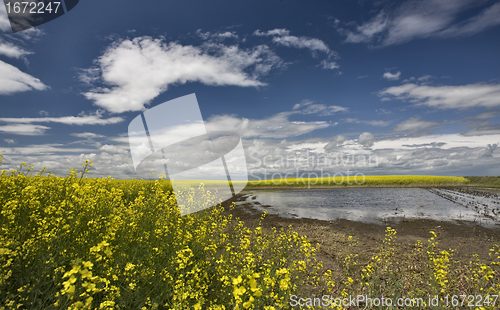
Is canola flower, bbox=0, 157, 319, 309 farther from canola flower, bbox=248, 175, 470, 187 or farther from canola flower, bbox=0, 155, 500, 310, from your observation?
canola flower, bbox=248, 175, 470, 187

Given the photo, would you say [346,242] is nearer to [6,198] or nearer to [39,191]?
[39,191]

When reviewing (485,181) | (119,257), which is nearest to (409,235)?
(119,257)

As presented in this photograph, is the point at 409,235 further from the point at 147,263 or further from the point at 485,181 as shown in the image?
the point at 485,181

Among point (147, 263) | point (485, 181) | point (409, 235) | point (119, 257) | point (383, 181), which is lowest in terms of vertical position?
point (485, 181)

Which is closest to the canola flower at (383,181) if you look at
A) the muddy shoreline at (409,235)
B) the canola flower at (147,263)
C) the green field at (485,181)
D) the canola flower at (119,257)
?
the green field at (485,181)

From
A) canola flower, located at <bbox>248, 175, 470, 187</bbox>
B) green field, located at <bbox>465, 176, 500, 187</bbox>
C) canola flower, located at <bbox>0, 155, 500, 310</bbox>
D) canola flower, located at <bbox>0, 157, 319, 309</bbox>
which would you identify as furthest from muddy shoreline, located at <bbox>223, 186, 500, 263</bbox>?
green field, located at <bbox>465, 176, 500, 187</bbox>

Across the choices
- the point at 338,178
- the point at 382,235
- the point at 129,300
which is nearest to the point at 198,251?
the point at 129,300

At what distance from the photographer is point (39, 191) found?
5.14 metres

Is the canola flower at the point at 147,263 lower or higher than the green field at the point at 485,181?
higher

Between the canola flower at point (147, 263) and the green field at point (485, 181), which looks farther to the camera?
the green field at point (485, 181)

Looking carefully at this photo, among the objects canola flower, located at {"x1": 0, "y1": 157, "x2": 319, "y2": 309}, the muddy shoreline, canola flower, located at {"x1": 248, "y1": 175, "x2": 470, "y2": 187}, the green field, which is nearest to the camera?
canola flower, located at {"x1": 0, "y1": 157, "x2": 319, "y2": 309}

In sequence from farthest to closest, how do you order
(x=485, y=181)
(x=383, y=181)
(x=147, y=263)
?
(x=383, y=181) < (x=485, y=181) < (x=147, y=263)

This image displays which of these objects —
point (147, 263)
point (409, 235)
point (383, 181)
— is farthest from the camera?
point (383, 181)

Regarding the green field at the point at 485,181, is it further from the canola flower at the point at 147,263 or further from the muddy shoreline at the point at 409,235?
the canola flower at the point at 147,263
